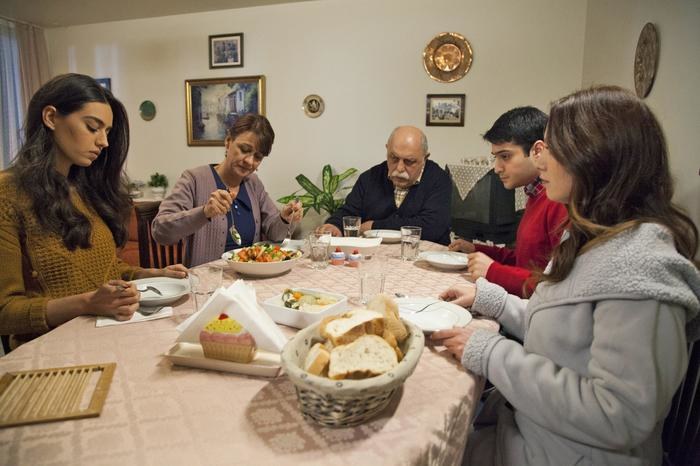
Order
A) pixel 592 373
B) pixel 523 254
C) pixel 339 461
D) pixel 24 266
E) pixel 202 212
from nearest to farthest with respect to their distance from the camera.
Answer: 1. pixel 339 461
2. pixel 592 373
3. pixel 24 266
4. pixel 523 254
5. pixel 202 212

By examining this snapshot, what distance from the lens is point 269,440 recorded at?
2.20ft

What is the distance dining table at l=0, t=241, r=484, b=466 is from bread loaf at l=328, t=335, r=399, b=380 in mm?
109

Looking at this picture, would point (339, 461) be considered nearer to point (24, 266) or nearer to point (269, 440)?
point (269, 440)

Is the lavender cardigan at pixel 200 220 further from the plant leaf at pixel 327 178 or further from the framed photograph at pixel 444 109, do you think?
the framed photograph at pixel 444 109

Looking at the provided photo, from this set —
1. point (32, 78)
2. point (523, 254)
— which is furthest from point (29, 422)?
point (32, 78)

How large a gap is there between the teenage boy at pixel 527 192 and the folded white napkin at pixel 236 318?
920 millimetres

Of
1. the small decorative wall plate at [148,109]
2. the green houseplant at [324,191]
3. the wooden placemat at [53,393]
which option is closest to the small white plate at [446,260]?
the wooden placemat at [53,393]

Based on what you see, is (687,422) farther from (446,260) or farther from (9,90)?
(9,90)

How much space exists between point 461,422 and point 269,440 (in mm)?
392

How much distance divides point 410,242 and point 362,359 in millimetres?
1246

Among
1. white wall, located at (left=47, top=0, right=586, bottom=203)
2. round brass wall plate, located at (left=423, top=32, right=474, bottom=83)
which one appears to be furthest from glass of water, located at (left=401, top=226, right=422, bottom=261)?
round brass wall plate, located at (left=423, top=32, right=474, bottom=83)

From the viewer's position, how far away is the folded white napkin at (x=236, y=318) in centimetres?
88

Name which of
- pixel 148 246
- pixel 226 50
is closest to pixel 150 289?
pixel 148 246

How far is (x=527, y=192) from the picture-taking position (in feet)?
5.88
